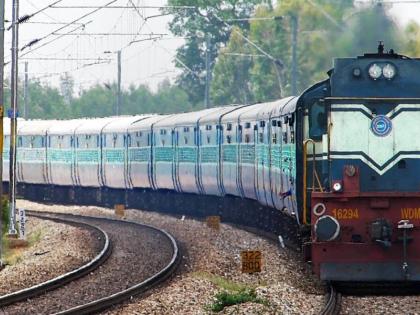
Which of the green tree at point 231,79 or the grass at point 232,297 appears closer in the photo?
the grass at point 232,297

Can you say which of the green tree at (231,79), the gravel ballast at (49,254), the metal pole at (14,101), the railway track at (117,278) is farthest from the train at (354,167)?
the green tree at (231,79)

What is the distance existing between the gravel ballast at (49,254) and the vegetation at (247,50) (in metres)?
6.61

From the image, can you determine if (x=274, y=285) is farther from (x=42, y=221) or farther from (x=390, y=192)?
(x=42, y=221)

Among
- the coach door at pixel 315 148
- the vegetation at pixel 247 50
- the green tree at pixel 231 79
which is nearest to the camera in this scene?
the coach door at pixel 315 148

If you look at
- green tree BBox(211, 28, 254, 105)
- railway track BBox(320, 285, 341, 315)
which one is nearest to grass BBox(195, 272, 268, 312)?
railway track BBox(320, 285, 341, 315)

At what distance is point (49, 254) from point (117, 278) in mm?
4447

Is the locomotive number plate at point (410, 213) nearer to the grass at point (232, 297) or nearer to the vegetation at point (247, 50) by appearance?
the grass at point (232, 297)

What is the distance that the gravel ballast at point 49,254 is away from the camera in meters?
19.0

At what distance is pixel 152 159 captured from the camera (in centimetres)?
3581

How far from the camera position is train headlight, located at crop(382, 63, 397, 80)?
15.7m

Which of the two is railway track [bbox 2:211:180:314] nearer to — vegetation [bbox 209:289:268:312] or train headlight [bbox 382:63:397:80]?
vegetation [bbox 209:289:268:312]

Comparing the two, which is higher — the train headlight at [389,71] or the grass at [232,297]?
the train headlight at [389,71]

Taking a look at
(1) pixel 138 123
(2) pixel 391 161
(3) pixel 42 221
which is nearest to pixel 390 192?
(2) pixel 391 161

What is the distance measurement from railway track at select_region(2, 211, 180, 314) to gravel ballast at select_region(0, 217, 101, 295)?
57cm
